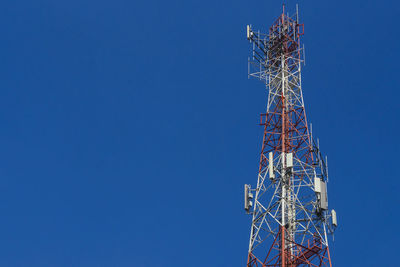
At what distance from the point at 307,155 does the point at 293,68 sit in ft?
36.2

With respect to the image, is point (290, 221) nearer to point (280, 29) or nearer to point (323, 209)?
point (323, 209)

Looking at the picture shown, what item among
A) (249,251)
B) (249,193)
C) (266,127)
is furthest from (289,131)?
(249,251)

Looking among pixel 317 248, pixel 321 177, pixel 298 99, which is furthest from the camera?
pixel 298 99

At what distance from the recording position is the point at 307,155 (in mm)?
72875

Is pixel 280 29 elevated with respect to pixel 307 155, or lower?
elevated

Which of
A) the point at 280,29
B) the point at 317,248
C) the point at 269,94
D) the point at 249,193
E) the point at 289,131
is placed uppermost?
the point at 280,29

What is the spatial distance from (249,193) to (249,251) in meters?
5.52

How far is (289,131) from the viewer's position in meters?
75.0

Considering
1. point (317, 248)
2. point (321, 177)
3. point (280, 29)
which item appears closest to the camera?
point (317, 248)

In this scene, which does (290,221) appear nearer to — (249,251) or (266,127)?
(249,251)

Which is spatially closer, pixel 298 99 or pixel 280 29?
pixel 298 99

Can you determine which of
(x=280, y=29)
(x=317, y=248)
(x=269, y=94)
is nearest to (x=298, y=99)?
(x=269, y=94)

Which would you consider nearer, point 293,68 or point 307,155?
point 307,155

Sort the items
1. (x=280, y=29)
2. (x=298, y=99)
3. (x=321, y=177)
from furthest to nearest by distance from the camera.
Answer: (x=280, y=29) → (x=298, y=99) → (x=321, y=177)
